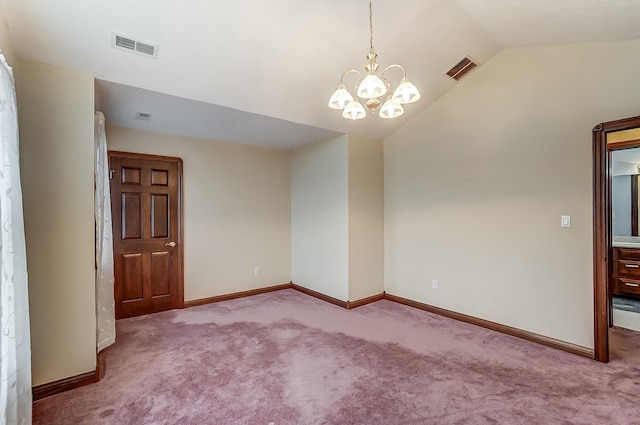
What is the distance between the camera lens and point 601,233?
259 centimetres

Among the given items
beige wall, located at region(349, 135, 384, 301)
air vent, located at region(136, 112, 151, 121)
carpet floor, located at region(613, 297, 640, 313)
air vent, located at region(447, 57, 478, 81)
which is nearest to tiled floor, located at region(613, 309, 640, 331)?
carpet floor, located at region(613, 297, 640, 313)

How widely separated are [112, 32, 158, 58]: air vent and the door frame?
3.74 metres

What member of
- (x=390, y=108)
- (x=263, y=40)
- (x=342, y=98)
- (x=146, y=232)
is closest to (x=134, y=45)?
(x=263, y=40)

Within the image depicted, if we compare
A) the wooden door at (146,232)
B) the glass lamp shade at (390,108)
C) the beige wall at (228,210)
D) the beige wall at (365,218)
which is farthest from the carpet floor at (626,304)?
the wooden door at (146,232)

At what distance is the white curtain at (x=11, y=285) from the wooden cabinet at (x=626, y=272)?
6540 millimetres

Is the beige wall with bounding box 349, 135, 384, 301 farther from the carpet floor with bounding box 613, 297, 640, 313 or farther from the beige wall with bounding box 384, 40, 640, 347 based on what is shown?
the carpet floor with bounding box 613, 297, 640, 313

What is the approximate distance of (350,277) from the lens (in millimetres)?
4137

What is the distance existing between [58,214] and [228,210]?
7.98ft

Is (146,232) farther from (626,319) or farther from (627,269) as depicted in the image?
(627,269)

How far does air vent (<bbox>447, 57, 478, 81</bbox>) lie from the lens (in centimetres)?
326

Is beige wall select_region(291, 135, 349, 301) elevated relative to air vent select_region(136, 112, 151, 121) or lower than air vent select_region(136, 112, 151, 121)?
lower

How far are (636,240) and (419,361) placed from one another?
4.57 m

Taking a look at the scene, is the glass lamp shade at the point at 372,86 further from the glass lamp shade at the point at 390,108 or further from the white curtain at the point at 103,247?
the white curtain at the point at 103,247

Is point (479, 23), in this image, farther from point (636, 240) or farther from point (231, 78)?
point (636, 240)
